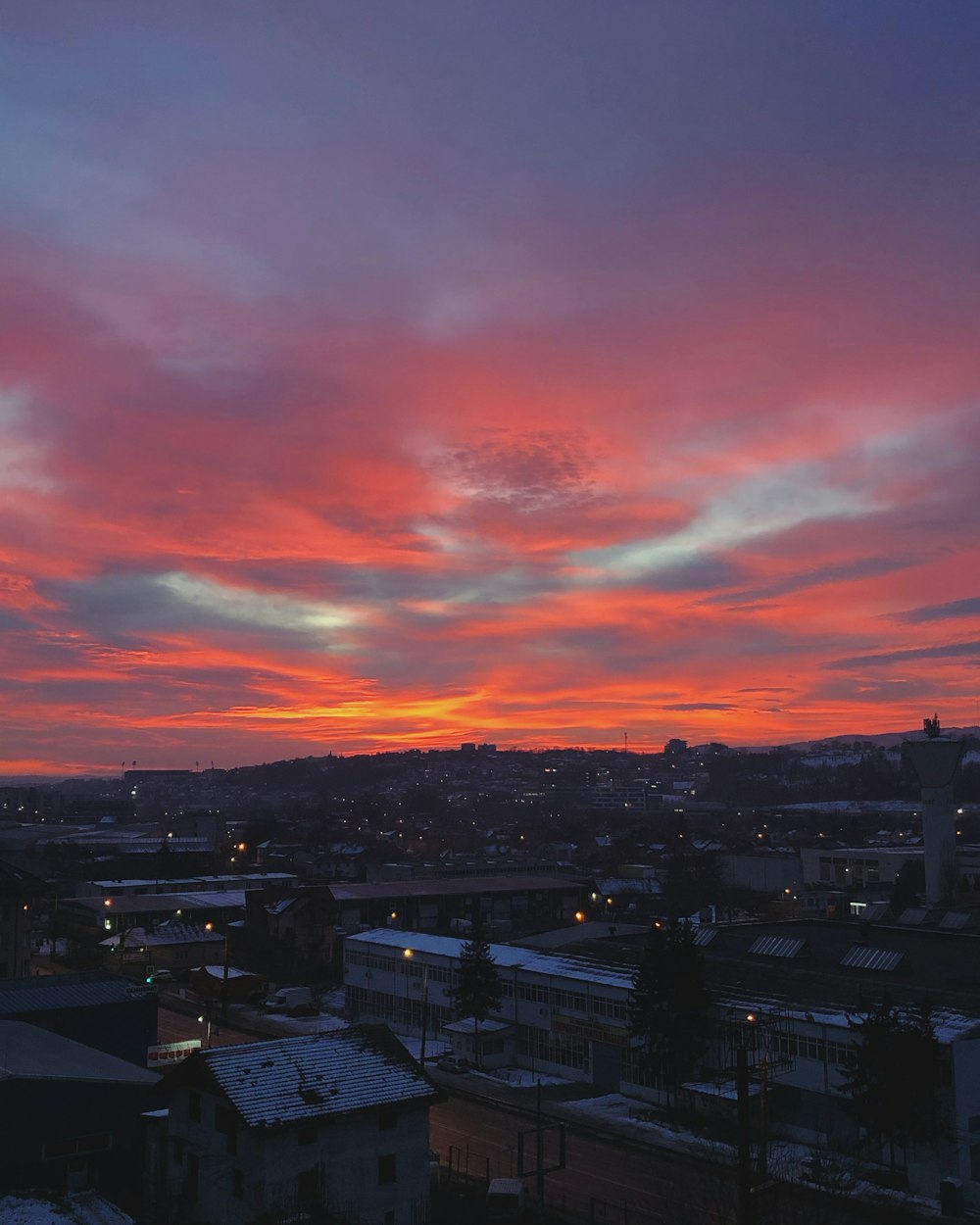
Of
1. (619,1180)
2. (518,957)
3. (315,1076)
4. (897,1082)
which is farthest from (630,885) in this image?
(315,1076)

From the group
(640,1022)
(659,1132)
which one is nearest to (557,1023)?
(640,1022)

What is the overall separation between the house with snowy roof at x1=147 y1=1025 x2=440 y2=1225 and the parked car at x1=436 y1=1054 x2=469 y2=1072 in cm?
2102

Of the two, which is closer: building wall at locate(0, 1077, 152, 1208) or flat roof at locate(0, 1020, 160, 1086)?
building wall at locate(0, 1077, 152, 1208)

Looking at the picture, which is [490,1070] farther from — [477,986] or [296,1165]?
[296,1165]

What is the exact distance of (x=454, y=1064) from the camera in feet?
165

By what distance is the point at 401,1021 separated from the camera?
59.9 metres

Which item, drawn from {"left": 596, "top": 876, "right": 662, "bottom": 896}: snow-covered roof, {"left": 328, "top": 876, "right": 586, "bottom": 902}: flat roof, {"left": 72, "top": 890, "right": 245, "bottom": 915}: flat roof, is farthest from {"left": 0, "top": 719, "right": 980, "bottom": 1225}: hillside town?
{"left": 596, "top": 876, "right": 662, "bottom": 896}: snow-covered roof

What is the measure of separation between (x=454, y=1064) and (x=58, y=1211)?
26833 mm

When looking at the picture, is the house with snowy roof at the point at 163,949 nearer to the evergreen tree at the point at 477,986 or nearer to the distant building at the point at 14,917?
the distant building at the point at 14,917

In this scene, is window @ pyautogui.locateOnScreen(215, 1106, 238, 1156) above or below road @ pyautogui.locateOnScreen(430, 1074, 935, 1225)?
above

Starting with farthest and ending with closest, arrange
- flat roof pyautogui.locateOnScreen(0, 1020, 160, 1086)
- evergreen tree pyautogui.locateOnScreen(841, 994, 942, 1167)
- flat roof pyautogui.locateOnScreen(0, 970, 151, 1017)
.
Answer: flat roof pyautogui.locateOnScreen(0, 970, 151, 1017), evergreen tree pyautogui.locateOnScreen(841, 994, 942, 1167), flat roof pyautogui.locateOnScreen(0, 1020, 160, 1086)

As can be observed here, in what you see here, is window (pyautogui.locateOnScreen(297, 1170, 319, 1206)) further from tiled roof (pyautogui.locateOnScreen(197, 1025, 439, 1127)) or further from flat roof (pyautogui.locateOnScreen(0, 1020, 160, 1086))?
flat roof (pyautogui.locateOnScreen(0, 1020, 160, 1086))

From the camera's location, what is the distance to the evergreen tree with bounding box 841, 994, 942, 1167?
33.8m

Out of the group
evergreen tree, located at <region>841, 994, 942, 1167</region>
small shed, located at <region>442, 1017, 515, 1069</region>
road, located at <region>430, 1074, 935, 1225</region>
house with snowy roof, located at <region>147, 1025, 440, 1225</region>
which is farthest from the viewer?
small shed, located at <region>442, 1017, 515, 1069</region>
